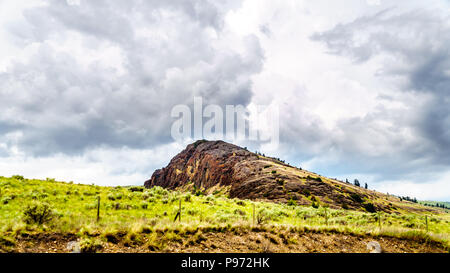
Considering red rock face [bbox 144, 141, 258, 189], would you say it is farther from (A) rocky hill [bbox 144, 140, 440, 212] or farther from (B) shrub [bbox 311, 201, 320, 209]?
(B) shrub [bbox 311, 201, 320, 209]

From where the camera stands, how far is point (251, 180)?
295ft

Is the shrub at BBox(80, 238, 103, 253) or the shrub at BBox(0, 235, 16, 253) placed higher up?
the shrub at BBox(0, 235, 16, 253)

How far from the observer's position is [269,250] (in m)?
13.0

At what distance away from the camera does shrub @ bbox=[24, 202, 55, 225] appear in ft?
43.9

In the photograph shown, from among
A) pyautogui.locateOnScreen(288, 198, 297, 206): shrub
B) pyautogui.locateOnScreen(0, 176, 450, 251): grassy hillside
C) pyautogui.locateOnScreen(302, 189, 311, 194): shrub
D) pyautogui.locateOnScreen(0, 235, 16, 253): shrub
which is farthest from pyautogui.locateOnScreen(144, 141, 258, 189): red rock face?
pyautogui.locateOnScreen(0, 235, 16, 253): shrub

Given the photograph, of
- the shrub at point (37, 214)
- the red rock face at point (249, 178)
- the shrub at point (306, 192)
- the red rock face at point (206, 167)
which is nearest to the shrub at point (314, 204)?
the red rock face at point (249, 178)

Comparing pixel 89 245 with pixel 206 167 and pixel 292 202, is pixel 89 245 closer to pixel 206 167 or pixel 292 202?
pixel 292 202

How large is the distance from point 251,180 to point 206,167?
56238 mm

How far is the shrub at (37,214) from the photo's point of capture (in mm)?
13391
